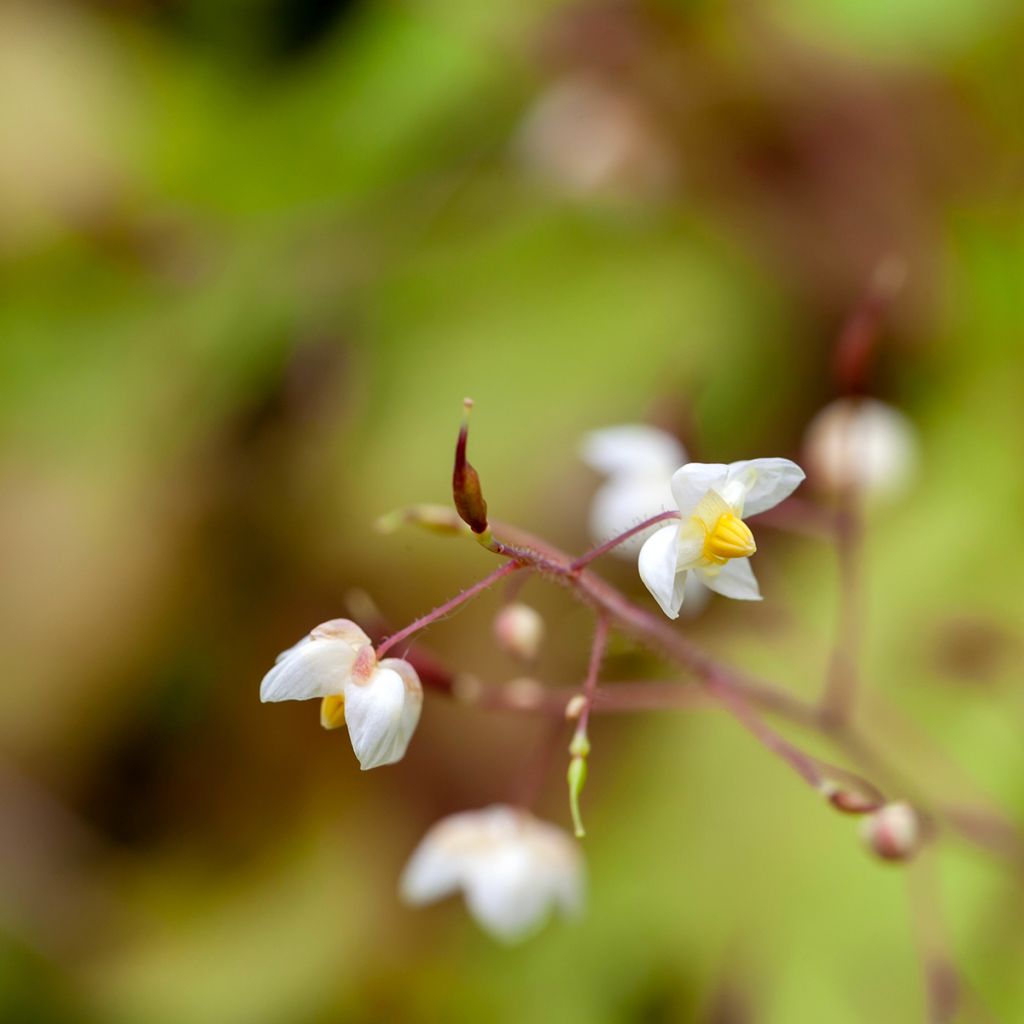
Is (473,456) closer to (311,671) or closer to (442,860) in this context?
(442,860)

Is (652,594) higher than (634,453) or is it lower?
higher

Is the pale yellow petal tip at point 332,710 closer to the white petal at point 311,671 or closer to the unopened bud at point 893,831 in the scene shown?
the white petal at point 311,671

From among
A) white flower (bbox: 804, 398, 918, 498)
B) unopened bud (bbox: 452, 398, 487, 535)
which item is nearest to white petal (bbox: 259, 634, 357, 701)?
unopened bud (bbox: 452, 398, 487, 535)

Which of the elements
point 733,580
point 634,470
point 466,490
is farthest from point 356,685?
point 634,470

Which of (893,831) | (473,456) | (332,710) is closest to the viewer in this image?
(332,710)

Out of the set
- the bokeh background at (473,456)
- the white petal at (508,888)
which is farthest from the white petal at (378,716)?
the bokeh background at (473,456)

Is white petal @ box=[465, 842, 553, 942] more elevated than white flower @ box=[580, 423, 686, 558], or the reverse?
white flower @ box=[580, 423, 686, 558]

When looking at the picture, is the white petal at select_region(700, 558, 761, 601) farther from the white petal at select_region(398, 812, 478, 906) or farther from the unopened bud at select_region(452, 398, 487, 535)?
the white petal at select_region(398, 812, 478, 906)

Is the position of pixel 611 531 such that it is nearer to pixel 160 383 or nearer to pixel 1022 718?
pixel 1022 718
